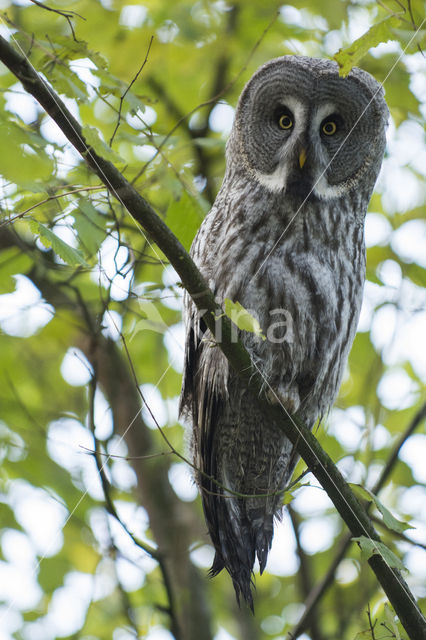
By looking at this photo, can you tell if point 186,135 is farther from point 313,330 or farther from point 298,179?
point 313,330

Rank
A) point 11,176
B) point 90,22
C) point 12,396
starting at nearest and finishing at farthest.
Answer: point 11,176
point 90,22
point 12,396

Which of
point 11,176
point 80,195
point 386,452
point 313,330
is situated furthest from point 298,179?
point 386,452

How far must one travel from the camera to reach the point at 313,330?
2672mm

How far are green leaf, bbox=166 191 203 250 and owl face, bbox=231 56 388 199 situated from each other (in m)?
0.38

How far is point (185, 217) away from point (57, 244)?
730mm

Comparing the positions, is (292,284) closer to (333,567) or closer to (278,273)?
(278,273)

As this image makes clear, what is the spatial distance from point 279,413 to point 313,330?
16.8 inches

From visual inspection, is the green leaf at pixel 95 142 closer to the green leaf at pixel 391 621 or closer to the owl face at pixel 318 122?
the owl face at pixel 318 122

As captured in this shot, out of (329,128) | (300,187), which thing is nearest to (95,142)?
(300,187)

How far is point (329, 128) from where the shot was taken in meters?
3.04

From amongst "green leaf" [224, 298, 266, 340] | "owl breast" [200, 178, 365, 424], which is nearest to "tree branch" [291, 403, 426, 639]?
"owl breast" [200, 178, 365, 424]

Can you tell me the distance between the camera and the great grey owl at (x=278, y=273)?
263cm

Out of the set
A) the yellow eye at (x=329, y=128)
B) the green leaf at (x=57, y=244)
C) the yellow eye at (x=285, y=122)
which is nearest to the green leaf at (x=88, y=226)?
the green leaf at (x=57, y=244)

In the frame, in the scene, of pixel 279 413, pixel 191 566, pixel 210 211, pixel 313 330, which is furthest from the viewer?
pixel 191 566
